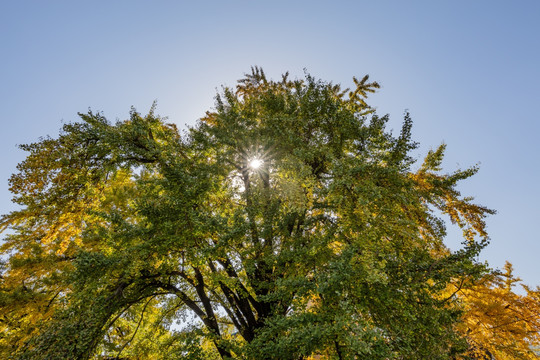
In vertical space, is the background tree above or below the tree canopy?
below

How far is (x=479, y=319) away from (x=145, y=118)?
16052 mm

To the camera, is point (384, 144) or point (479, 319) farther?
point (479, 319)

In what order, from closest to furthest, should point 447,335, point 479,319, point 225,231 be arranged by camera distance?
point 447,335 → point 225,231 → point 479,319

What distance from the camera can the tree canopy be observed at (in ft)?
18.9

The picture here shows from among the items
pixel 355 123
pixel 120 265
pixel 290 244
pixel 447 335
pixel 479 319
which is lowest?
pixel 479 319

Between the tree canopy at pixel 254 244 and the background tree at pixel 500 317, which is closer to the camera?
the tree canopy at pixel 254 244

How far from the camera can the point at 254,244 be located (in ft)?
28.2

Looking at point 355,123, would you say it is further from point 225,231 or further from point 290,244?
point 225,231

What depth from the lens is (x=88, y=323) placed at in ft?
20.1

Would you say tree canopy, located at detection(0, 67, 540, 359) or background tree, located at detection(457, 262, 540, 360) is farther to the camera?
background tree, located at detection(457, 262, 540, 360)

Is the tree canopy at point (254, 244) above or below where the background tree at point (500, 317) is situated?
above

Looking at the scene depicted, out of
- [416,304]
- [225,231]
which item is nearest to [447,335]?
[416,304]

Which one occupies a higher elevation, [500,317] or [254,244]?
[254,244]

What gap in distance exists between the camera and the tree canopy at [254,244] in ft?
18.9
